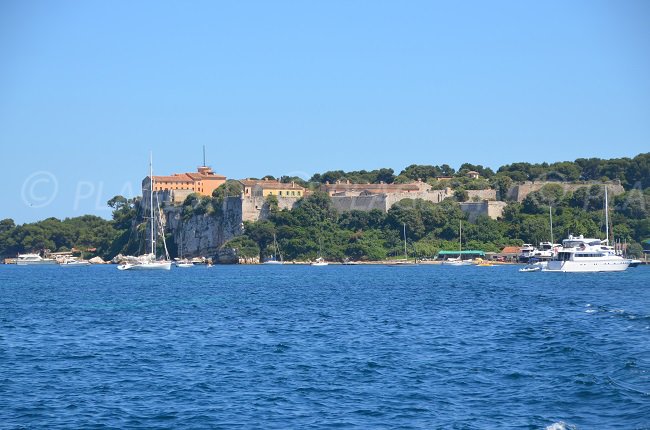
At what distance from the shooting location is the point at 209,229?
286 feet

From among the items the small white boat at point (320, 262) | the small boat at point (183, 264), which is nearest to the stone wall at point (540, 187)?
the small white boat at point (320, 262)

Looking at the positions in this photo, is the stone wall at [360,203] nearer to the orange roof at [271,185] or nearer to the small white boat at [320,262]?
the orange roof at [271,185]

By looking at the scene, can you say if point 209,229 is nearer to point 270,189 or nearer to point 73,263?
point 270,189

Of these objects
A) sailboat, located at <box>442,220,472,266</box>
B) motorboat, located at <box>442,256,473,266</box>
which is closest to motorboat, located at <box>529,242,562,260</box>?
motorboat, located at <box>442,256,473,266</box>

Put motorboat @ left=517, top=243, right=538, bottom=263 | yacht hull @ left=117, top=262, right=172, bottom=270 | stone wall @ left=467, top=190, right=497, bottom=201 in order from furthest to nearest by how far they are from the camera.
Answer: stone wall @ left=467, top=190, right=497, bottom=201, motorboat @ left=517, top=243, right=538, bottom=263, yacht hull @ left=117, top=262, right=172, bottom=270

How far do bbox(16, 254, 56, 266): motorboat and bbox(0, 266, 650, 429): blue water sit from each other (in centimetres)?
7642

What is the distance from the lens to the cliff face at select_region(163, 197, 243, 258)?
85938mm

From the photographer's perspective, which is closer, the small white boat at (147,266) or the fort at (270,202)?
the small white boat at (147,266)

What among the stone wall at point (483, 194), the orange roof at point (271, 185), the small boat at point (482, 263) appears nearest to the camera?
the small boat at point (482, 263)

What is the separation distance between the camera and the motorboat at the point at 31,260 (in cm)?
10738

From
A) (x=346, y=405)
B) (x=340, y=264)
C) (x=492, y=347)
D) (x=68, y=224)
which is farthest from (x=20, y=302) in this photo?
(x=68, y=224)

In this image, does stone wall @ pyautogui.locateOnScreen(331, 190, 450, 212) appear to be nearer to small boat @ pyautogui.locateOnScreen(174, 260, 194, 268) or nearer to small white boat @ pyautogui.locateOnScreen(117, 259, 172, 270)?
small boat @ pyautogui.locateOnScreen(174, 260, 194, 268)

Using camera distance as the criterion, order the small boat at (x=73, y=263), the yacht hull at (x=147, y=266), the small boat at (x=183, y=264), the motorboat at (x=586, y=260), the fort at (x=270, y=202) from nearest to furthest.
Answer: the motorboat at (x=586, y=260)
the yacht hull at (x=147, y=266)
the small boat at (x=183, y=264)
the fort at (x=270, y=202)
the small boat at (x=73, y=263)

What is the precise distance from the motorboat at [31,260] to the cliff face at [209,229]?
81.8ft
